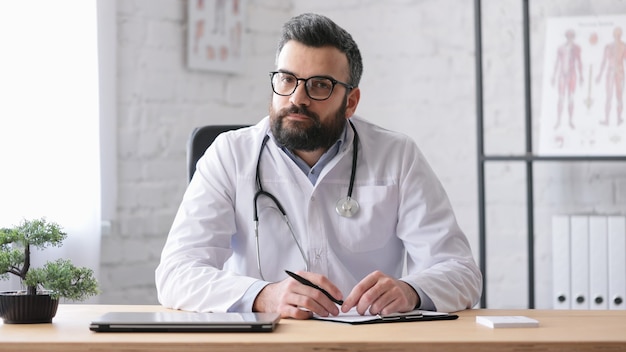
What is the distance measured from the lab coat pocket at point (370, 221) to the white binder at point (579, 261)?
Answer: 1.17 m

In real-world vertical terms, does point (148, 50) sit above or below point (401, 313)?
above

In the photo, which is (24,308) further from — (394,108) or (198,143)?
(394,108)

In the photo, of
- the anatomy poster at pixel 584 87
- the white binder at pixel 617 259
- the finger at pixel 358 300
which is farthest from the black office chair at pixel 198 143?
the white binder at pixel 617 259

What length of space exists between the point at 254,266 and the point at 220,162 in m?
0.25

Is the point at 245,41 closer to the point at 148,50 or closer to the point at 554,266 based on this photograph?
the point at 148,50

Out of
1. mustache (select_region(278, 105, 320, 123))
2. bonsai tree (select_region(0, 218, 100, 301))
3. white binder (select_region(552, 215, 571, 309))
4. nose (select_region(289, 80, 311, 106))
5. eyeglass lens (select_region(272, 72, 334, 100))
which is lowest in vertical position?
white binder (select_region(552, 215, 571, 309))

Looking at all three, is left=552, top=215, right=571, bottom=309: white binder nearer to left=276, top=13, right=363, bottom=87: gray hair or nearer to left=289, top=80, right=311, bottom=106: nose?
left=276, top=13, right=363, bottom=87: gray hair

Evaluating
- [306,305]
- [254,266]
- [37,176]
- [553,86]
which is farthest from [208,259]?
[553,86]

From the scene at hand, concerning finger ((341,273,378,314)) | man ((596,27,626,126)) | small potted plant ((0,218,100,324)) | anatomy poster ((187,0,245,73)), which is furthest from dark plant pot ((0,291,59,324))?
man ((596,27,626,126))

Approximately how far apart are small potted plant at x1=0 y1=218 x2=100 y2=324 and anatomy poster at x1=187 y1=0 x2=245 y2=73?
1.69 metres

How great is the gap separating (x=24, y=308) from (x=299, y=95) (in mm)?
764

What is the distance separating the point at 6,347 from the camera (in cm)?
134

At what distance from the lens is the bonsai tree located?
160cm

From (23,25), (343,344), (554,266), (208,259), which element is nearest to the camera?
(343,344)
